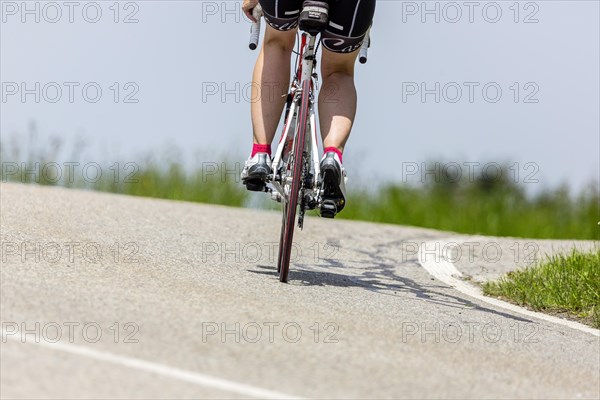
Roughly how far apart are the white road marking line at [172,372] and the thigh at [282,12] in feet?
9.35

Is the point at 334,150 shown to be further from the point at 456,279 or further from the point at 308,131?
the point at 456,279

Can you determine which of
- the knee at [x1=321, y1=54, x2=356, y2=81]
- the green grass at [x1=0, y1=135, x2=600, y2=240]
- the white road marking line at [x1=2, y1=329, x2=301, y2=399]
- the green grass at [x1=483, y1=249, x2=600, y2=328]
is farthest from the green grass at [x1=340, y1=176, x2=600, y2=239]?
the white road marking line at [x1=2, y1=329, x2=301, y2=399]

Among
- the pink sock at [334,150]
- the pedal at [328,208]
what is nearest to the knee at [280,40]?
the pink sock at [334,150]

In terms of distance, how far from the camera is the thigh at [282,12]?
6684mm

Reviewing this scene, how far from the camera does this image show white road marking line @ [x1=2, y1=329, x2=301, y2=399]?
13.7ft

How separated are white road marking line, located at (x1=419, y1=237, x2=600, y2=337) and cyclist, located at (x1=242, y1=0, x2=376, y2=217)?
1400 millimetres

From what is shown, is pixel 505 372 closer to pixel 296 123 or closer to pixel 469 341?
pixel 469 341

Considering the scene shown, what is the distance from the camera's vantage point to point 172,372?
4.33 m

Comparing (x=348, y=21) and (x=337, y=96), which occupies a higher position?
(x=348, y=21)

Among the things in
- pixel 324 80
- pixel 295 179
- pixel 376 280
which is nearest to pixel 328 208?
pixel 295 179

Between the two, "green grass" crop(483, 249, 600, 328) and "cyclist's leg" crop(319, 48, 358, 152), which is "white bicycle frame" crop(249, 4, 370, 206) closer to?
"cyclist's leg" crop(319, 48, 358, 152)

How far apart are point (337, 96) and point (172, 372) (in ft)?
10.1

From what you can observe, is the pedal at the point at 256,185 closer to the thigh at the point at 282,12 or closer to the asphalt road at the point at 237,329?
the asphalt road at the point at 237,329

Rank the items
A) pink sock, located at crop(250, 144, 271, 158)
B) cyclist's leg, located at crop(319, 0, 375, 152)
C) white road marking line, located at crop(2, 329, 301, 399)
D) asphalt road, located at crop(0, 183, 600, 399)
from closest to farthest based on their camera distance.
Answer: white road marking line, located at crop(2, 329, 301, 399)
asphalt road, located at crop(0, 183, 600, 399)
cyclist's leg, located at crop(319, 0, 375, 152)
pink sock, located at crop(250, 144, 271, 158)
